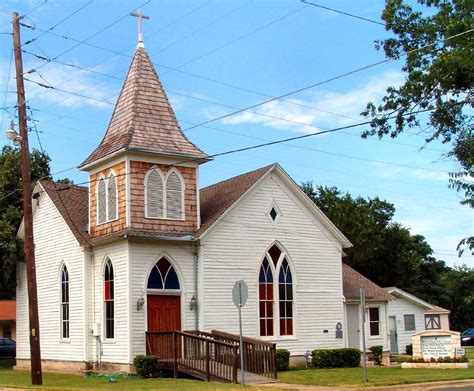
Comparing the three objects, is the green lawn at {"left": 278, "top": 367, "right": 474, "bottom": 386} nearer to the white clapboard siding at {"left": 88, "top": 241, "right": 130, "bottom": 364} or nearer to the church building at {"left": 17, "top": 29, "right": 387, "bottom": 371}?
the church building at {"left": 17, "top": 29, "right": 387, "bottom": 371}

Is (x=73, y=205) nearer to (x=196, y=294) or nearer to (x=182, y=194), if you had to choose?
(x=182, y=194)

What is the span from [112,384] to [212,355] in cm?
334

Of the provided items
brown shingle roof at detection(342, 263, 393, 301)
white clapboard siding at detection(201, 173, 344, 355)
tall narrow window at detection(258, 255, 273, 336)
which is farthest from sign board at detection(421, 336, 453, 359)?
brown shingle roof at detection(342, 263, 393, 301)

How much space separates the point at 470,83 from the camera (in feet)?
79.2

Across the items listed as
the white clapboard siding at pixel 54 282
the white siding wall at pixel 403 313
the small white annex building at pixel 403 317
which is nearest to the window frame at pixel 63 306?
the white clapboard siding at pixel 54 282

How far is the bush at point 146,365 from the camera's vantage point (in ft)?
→ 86.4

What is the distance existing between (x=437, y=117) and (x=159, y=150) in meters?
10.3

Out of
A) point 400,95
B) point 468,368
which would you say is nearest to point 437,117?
point 400,95

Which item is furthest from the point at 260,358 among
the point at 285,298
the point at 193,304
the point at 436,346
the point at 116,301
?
the point at 436,346

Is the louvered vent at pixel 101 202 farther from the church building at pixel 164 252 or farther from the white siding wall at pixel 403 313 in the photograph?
the white siding wall at pixel 403 313

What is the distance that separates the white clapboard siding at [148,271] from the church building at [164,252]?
0.04 meters

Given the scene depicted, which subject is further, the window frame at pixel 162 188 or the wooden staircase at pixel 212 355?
the window frame at pixel 162 188

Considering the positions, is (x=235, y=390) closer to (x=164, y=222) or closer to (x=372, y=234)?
(x=164, y=222)

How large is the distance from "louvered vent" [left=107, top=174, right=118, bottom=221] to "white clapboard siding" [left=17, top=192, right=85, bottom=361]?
2172 millimetres
